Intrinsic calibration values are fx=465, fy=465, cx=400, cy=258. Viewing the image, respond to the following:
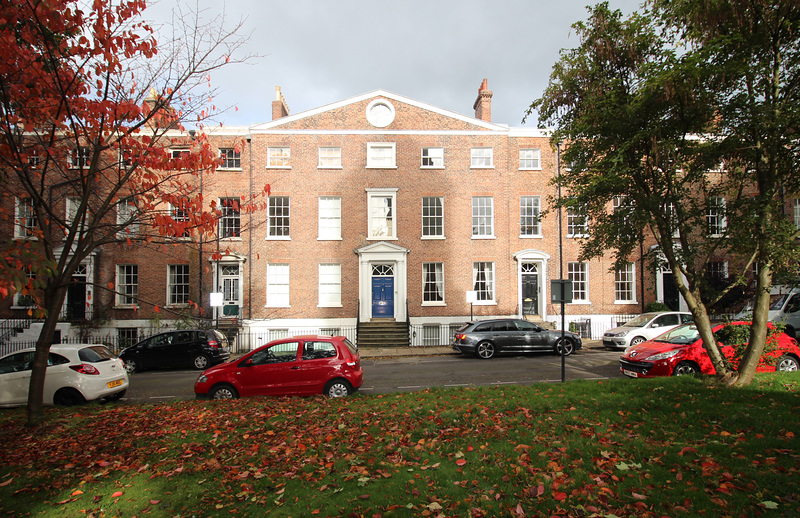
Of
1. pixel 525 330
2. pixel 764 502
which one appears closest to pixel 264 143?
pixel 525 330

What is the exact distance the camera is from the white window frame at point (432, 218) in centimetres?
2534

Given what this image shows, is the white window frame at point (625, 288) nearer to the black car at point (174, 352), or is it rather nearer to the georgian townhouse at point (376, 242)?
the georgian townhouse at point (376, 242)

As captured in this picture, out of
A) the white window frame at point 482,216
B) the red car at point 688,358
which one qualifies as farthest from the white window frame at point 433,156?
the red car at point 688,358

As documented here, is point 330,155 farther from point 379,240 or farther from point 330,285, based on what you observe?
point 330,285

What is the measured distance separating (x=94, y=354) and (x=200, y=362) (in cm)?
683

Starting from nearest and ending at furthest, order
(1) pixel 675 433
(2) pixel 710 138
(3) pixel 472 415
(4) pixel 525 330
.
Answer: (1) pixel 675 433
(3) pixel 472 415
(2) pixel 710 138
(4) pixel 525 330

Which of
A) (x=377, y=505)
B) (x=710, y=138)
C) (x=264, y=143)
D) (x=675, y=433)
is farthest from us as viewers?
(x=264, y=143)

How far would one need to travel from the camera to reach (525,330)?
19109 mm

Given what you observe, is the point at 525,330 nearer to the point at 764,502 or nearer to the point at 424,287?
the point at 424,287

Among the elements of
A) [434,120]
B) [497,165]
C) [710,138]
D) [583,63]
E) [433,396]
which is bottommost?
[433,396]

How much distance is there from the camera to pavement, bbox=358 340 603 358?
2055 cm

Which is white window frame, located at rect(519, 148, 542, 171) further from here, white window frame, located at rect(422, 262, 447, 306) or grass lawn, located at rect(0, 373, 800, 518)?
grass lawn, located at rect(0, 373, 800, 518)

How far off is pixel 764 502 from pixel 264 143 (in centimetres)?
2489

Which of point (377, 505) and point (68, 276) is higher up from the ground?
point (68, 276)
